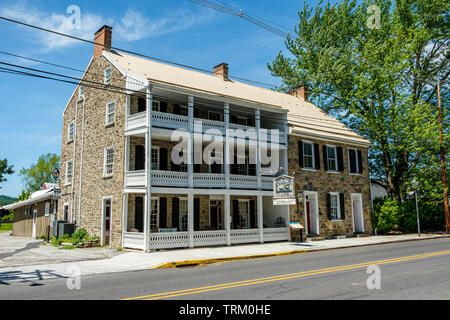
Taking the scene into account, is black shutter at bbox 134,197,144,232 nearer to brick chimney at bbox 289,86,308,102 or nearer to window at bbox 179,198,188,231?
window at bbox 179,198,188,231

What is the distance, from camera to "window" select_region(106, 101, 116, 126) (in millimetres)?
20548

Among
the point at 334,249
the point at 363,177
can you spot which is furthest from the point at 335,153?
the point at 334,249

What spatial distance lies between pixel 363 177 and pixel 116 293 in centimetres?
2341

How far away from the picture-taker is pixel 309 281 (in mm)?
A: 8305

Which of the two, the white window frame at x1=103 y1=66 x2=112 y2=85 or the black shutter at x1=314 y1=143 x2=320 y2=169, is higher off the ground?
the white window frame at x1=103 y1=66 x2=112 y2=85

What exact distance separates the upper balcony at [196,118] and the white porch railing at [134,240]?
5045 millimetres

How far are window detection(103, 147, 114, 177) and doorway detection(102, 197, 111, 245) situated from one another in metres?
1.46

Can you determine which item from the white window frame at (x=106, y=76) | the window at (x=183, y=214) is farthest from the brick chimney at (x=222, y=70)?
the window at (x=183, y=214)

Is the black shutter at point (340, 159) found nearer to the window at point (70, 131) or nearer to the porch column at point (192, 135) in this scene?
the porch column at point (192, 135)

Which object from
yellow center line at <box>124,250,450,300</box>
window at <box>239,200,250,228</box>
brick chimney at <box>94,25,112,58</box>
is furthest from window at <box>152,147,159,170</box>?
yellow center line at <box>124,250,450,300</box>

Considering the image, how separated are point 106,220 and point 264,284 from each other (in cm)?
1417

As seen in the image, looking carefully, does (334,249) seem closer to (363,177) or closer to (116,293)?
(363,177)

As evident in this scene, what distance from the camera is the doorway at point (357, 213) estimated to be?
1045 inches

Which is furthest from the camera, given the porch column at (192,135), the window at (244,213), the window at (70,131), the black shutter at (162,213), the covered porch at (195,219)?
the window at (70,131)
